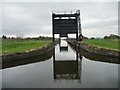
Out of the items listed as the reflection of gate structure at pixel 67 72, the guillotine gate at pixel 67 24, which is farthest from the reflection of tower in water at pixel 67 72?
the guillotine gate at pixel 67 24

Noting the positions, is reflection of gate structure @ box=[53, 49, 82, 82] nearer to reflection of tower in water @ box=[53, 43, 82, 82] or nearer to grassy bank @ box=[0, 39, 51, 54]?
reflection of tower in water @ box=[53, 43, 82, 82]

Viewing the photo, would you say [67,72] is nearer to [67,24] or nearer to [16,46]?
[16,46]

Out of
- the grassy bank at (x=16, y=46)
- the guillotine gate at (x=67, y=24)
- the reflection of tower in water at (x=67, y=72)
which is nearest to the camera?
the reflection of tower in water at (x=67, y=72)

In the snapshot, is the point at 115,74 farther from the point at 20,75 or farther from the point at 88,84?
the point at 20,75

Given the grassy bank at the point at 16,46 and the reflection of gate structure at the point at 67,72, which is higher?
the grassy bank at the point at 16,46

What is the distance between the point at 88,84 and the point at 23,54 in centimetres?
1234

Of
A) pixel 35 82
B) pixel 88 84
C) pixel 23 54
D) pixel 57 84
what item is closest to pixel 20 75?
pixel 35 82

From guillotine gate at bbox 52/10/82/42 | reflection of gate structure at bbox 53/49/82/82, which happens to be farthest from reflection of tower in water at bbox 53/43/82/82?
guillotine gate at bbox 52/10/82/42

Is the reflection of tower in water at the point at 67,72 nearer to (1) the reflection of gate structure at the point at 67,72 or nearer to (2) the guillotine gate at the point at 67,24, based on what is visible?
(1) the reflection of gate structure at the point at 67,72

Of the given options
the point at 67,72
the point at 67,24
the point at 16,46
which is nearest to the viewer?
the point at 67,72

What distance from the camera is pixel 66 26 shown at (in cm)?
4116

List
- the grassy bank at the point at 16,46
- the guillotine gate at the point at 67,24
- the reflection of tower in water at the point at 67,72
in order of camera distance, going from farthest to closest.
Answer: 1. the guillotine gate at the point at 67,24
2. the grassy bank at the point at 16,46
3. the reflection of tower in water at the point at 67,72

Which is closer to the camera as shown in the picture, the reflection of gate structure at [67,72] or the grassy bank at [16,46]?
the reflection of gate structure at [67,72]

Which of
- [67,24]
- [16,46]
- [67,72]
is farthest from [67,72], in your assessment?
[67,24]
